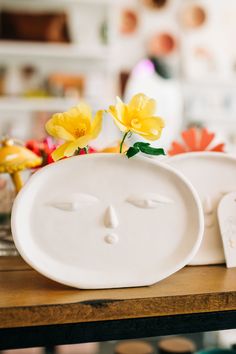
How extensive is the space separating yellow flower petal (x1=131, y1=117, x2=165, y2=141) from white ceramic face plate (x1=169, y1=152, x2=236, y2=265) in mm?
156

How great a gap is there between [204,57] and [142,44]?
1.75 feet

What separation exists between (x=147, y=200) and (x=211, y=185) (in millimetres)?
196

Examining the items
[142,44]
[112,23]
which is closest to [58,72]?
[112,23]

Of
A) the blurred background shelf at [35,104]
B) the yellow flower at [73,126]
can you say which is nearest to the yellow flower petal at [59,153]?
the yellow flower at [73,126]

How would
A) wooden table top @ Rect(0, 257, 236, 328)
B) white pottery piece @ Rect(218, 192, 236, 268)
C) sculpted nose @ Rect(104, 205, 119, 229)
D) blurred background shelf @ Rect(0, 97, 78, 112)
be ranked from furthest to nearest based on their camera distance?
blurred background shelf @ Rect(0, 97, 78, 112) → white pottery piece @ Rect(218, 192, 236, 268) → sculpted nose @ Rect(104, 205, 119, 229) → wooden table top @ Rect(0, 257, 236, 328)

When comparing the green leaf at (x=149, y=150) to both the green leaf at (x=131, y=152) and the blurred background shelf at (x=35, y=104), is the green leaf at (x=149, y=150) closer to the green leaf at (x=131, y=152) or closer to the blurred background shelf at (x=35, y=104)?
the green leaf at (x=131, y=152)

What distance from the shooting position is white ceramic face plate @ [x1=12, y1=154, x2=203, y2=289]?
2.79 feet

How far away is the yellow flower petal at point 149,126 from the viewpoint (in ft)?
2.80

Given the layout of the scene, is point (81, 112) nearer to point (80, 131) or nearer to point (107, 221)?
point (80, 131)

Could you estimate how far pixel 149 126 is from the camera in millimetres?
858

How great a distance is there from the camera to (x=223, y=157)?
1.01 meters

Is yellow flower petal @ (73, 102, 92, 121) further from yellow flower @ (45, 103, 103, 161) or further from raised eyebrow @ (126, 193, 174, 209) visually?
raised eyebrow @ (126, 193, 174, 209)

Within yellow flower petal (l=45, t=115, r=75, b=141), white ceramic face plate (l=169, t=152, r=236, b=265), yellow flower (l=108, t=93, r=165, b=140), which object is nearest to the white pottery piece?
white ceramic face plate (l=169, t=152, r=236, b=265)

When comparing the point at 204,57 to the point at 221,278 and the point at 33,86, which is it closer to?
the point at 33,86
